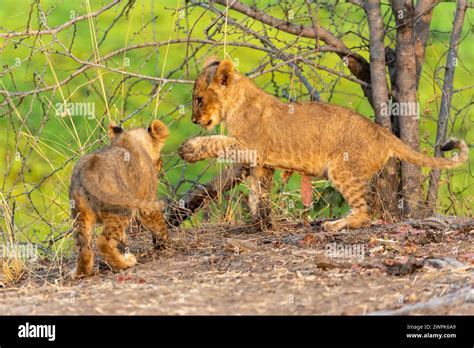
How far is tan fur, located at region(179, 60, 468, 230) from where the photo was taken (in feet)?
27.9

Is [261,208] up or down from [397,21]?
down

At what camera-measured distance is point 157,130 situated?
791cm

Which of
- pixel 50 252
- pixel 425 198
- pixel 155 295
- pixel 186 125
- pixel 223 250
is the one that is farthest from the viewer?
pixel 186 125

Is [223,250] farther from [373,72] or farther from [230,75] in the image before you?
[373,72]

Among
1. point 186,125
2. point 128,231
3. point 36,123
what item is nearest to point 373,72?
point 128,231

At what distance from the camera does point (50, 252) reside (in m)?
8.37

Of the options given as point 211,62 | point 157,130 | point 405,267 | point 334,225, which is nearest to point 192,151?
point 157,130

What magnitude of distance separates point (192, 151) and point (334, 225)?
4.15 feet

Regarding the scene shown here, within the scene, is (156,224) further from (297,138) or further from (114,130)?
(297,138)

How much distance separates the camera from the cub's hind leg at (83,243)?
6.97m

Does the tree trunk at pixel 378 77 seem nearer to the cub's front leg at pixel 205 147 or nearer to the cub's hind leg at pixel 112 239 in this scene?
the cub's front leg at pixel 205 147

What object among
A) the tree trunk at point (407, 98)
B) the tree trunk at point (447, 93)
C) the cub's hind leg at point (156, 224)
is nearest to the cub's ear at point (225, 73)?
the cub's hind leg at point (156, 224)

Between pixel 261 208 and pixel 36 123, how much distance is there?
9.83 meters

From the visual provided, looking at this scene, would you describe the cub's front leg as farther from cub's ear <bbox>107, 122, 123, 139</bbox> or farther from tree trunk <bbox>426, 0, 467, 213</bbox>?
tree trunk <bbox>426, 0, 467, 213</bbox>
